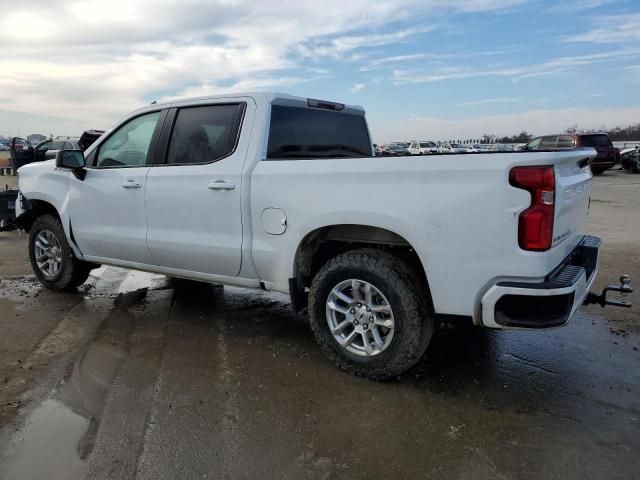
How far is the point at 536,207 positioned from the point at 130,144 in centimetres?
366

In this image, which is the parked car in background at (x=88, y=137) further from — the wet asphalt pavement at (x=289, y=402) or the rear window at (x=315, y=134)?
the rear window at (x=315, y=134)

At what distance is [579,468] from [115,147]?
4.50m

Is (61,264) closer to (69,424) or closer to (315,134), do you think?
(69,424)

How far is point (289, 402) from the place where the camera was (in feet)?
10.9

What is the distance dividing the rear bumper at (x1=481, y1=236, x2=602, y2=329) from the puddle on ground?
232 centimetres

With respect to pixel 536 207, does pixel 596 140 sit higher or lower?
lower

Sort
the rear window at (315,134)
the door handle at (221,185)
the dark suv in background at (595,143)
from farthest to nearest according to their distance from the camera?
the dark suv in background at (595,143) < the rear window at (315,134) < the door handle at (221,185)

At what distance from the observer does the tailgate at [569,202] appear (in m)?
2.99

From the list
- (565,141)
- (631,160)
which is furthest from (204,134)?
(631,160)

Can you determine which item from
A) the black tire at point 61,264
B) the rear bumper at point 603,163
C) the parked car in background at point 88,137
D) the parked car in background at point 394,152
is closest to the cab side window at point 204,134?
the parked car in background at point 394,152

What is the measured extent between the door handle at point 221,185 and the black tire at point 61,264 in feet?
7.63

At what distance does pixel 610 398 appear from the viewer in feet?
11.0

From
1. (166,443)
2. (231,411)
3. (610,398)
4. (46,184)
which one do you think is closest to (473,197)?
(610,398)

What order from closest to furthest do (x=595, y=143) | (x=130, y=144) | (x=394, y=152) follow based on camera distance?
(x=130, y=144)
(x=394, y=152)
(x=595, y=143)
